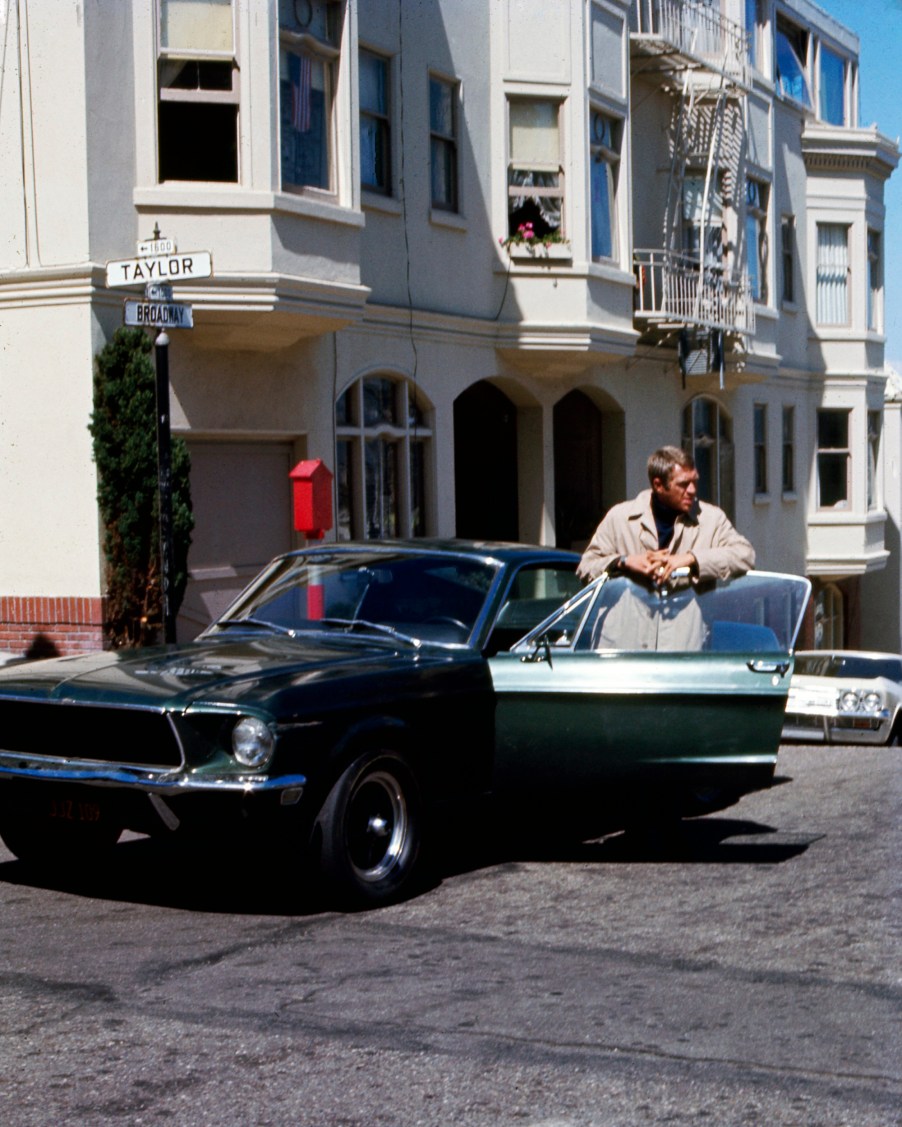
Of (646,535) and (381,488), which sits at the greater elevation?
(381,488)

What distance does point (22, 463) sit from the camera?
15141 millimetres

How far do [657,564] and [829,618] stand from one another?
2643cm

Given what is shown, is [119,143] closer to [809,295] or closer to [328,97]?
[328,97]

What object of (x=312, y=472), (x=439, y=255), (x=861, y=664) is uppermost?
(x=439, y=255)

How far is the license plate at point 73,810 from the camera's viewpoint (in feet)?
22.9

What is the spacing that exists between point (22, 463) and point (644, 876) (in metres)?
8.79

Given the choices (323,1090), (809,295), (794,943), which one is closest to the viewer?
(323,1090)

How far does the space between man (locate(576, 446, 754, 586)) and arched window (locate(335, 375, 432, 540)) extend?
942 centimetres

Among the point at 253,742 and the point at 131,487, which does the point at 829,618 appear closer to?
the point at 131,487

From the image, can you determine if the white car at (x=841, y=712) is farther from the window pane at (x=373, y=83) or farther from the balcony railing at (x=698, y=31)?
the balcony railing at (x=698, y=31)

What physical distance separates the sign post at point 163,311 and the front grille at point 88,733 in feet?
10.5

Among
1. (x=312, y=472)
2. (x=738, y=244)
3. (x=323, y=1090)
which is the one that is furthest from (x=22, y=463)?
(x=738, y=244)

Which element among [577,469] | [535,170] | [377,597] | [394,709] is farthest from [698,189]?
[394,709]

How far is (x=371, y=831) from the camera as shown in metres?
7.31
